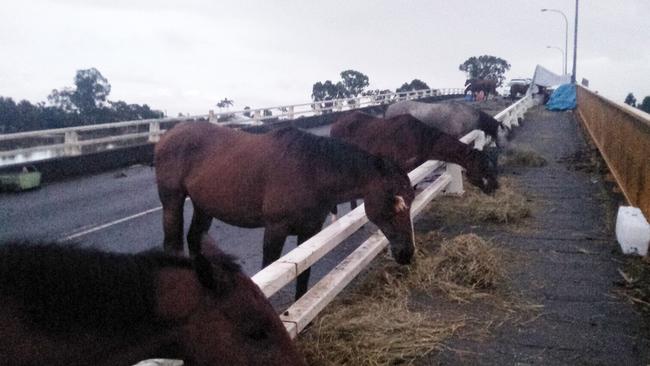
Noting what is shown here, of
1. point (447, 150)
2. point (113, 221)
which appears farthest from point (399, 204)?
point (113, 221)

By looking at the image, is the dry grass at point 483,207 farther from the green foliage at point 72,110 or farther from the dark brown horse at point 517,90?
the dark brown horse at point 517,90

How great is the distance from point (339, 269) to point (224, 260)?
2291mm

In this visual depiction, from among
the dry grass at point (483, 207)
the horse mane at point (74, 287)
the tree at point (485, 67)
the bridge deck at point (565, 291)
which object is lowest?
the bridge deck at point (565, 291)

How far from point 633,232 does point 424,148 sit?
400 centimetres

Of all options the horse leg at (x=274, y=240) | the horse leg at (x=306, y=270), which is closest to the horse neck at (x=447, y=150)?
the horse leg at (x=306, y=270)

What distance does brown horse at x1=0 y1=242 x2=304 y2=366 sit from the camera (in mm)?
2027

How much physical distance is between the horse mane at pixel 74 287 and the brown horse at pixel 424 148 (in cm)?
665

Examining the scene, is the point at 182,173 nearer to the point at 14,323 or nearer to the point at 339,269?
the point at 339,269

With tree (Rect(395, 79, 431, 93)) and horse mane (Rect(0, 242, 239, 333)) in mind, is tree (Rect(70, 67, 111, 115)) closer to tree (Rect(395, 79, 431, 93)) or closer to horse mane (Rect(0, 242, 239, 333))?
horse mane (Rect(0, 242, 239, 333))

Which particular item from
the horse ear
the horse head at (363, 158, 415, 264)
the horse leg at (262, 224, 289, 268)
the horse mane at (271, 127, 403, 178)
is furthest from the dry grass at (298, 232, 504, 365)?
the horse mane at (271, 127, 403, 178)

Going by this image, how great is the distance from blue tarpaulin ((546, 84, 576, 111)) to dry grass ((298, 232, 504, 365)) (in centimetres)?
3197

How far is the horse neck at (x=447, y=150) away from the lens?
9.14 metres

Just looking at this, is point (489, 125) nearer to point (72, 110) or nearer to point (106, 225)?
point (106, 225)

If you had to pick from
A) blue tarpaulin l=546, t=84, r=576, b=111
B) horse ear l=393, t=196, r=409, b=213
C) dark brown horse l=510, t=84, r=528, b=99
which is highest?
dark brown horse l=510, t=84, r=528, b=99
